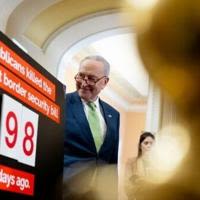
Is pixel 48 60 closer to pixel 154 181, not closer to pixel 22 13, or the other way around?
pixel 22 13

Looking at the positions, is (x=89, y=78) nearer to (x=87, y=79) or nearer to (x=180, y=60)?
(x=87, y=79)

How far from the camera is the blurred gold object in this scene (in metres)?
0.08

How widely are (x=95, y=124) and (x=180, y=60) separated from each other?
3.63 feet

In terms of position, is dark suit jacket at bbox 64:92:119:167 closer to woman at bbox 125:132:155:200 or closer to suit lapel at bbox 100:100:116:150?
suit lapel at bbox 100:100:116:150

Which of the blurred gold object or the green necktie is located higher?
the green necktie

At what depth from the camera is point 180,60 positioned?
0.28 ft

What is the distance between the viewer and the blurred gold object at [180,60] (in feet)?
0.27

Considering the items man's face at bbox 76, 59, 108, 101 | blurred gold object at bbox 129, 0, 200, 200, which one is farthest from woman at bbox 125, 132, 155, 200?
man's face at bbox 76, 59, 108, 101

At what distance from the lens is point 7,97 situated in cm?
87

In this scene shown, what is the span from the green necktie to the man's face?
0.05m

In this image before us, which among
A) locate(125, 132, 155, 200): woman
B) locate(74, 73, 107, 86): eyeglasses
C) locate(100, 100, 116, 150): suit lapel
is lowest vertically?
locate(125, 132, 155, 200): woman

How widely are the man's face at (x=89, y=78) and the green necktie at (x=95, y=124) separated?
0.05 meters

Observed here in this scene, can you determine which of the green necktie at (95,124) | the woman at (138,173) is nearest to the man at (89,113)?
the green necktie at (95,124)

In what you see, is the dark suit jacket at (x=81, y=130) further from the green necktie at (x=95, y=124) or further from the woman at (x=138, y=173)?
the woman at (x=138, y=173)
